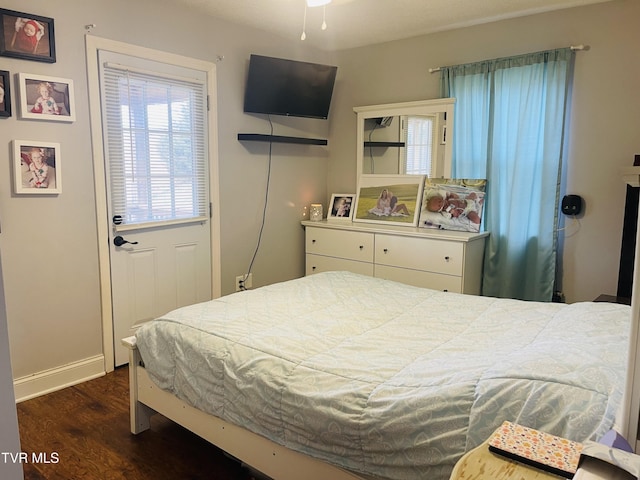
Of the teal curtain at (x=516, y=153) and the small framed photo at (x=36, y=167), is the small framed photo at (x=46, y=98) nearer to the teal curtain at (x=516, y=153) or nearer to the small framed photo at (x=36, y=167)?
the small framed photo at (x=36, y=167)

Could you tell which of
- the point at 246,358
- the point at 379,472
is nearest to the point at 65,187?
the point at 246,358

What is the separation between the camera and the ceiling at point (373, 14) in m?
3.28

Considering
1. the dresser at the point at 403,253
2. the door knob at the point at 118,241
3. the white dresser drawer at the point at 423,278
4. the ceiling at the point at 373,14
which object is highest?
the ceiling at the point at 373,14

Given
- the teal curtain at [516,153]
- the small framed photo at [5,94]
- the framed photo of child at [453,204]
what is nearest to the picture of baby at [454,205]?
the framed photo of child at [453,204]

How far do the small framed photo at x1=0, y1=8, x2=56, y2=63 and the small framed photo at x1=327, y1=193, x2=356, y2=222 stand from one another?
2576 mm

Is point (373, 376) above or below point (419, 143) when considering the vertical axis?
below

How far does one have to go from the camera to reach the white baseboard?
273 centimetres

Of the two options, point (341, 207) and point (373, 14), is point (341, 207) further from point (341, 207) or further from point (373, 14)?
point (373, 14)

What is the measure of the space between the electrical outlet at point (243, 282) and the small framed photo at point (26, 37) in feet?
6.82

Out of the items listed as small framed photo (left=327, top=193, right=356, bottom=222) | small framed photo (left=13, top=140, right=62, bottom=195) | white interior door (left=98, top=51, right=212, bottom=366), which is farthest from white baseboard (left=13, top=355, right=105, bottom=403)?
small framed photo (left=327, top=193, right=356, bottom=222)

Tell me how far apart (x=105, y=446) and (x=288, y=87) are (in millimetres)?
2948

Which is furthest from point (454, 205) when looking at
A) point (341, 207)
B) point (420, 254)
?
point (341, 207)

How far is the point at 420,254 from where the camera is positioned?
3.65 metres

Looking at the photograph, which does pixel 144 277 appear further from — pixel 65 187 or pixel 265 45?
pixel 265 45
